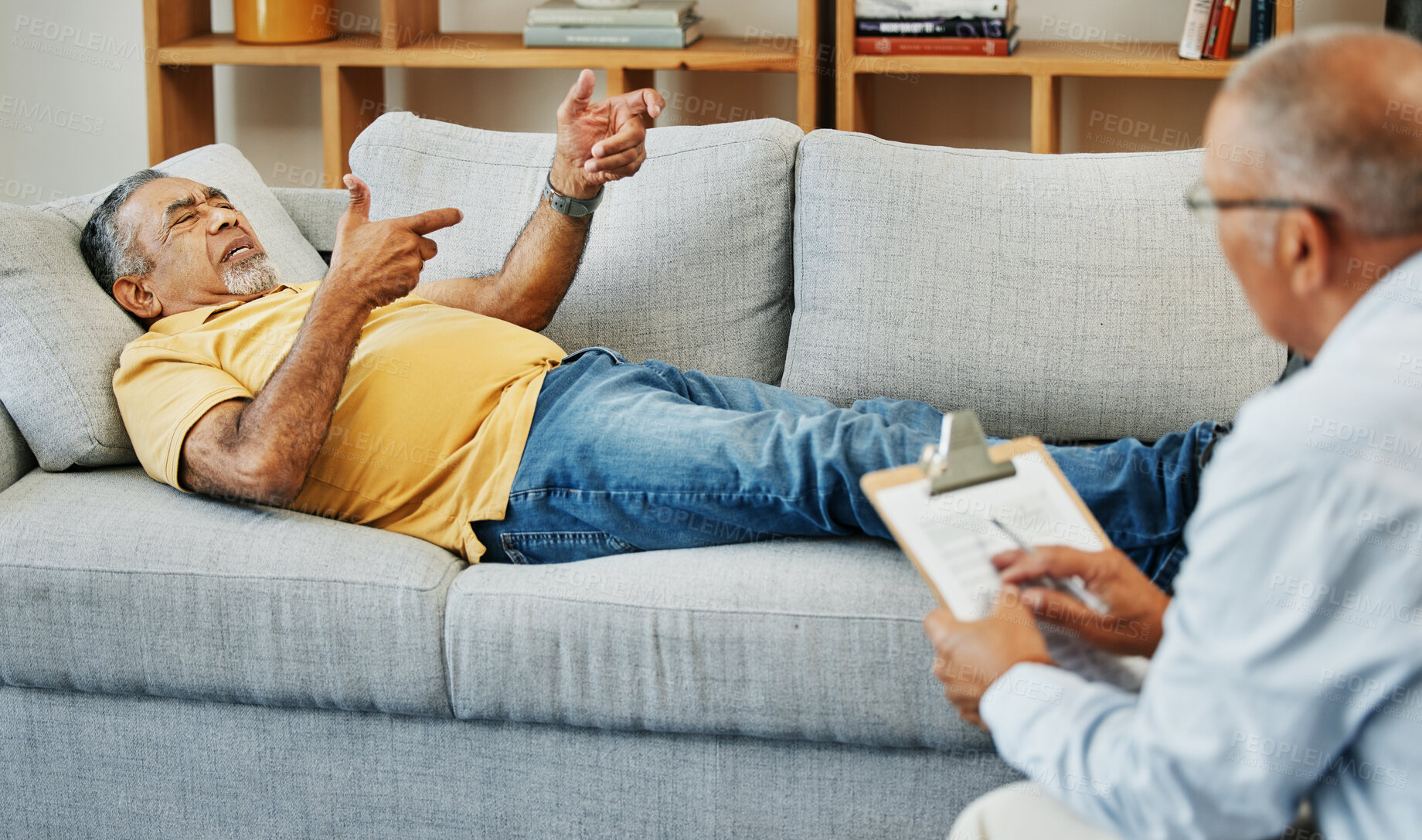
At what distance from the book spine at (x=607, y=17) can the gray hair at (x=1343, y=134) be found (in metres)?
2.03

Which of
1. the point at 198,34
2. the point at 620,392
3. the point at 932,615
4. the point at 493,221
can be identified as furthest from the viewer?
the point at 198,34

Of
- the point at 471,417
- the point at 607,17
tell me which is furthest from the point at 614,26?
the point at 471,417

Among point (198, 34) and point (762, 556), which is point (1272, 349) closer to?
point (762, 556)

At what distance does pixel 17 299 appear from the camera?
5.25 feet

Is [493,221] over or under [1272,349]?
A: over

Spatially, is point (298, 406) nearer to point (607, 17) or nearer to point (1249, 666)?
point (1249, 666)

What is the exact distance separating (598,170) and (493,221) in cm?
27

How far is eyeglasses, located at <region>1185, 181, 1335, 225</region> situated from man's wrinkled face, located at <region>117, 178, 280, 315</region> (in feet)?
4.67

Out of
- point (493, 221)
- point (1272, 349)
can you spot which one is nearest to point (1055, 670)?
point (1272, 349)

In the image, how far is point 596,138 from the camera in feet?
5.98

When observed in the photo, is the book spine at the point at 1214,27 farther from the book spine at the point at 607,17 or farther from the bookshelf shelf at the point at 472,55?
the book spine at the point at 607,17

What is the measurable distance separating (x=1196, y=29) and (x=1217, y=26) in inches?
1.5

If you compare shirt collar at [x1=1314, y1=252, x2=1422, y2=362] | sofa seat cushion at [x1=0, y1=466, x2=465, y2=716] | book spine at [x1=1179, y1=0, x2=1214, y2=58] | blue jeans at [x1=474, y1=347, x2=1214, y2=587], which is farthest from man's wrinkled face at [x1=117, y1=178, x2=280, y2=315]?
book spine at [x1=1179, y1=0, x2=1214, y2=58]

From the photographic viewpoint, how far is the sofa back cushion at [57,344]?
1.58 metres
